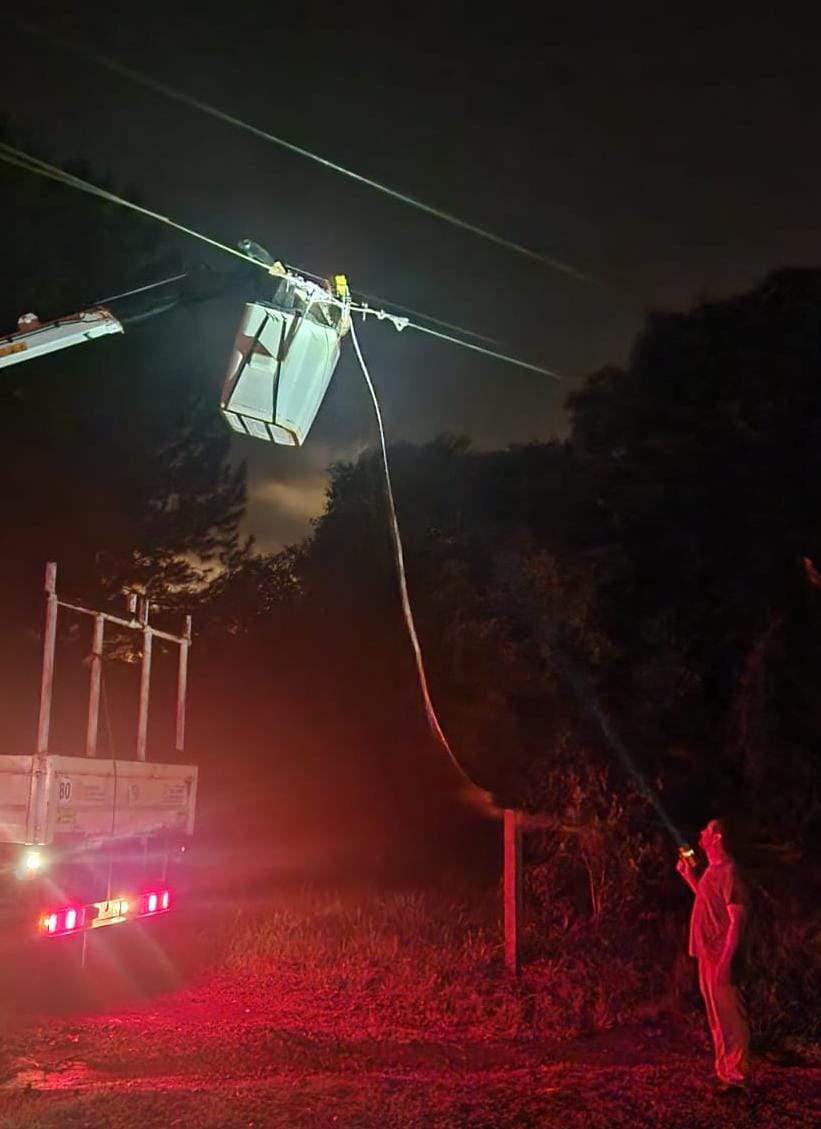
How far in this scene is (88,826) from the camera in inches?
309

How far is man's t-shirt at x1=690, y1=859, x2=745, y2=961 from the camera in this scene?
6.72 meters

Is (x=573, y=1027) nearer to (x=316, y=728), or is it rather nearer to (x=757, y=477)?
(x=757, y=477)

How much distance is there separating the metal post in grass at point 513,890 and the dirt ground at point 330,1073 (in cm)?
176

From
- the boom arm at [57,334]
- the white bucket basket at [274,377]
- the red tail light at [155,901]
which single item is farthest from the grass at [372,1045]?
the boom arm at [57,334]

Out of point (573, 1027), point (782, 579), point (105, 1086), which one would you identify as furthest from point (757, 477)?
point (105, 1086)

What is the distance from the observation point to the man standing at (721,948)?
6488mm

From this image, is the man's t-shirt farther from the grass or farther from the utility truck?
the utility truck

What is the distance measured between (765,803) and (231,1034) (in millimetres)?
5966

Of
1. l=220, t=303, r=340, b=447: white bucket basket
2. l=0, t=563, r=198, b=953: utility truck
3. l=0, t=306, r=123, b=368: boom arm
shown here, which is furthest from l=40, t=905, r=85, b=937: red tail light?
l=0, t=306, r=123, b=368: boom arm

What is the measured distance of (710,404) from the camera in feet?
40.7

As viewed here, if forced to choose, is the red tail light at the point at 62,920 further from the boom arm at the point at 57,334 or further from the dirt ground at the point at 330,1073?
the boom arm at the point at 57,334

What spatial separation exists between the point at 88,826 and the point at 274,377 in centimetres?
362

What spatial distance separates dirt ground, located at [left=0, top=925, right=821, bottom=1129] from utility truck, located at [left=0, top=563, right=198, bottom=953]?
78cm

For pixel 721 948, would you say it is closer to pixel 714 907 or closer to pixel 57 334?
pixel 714 907
